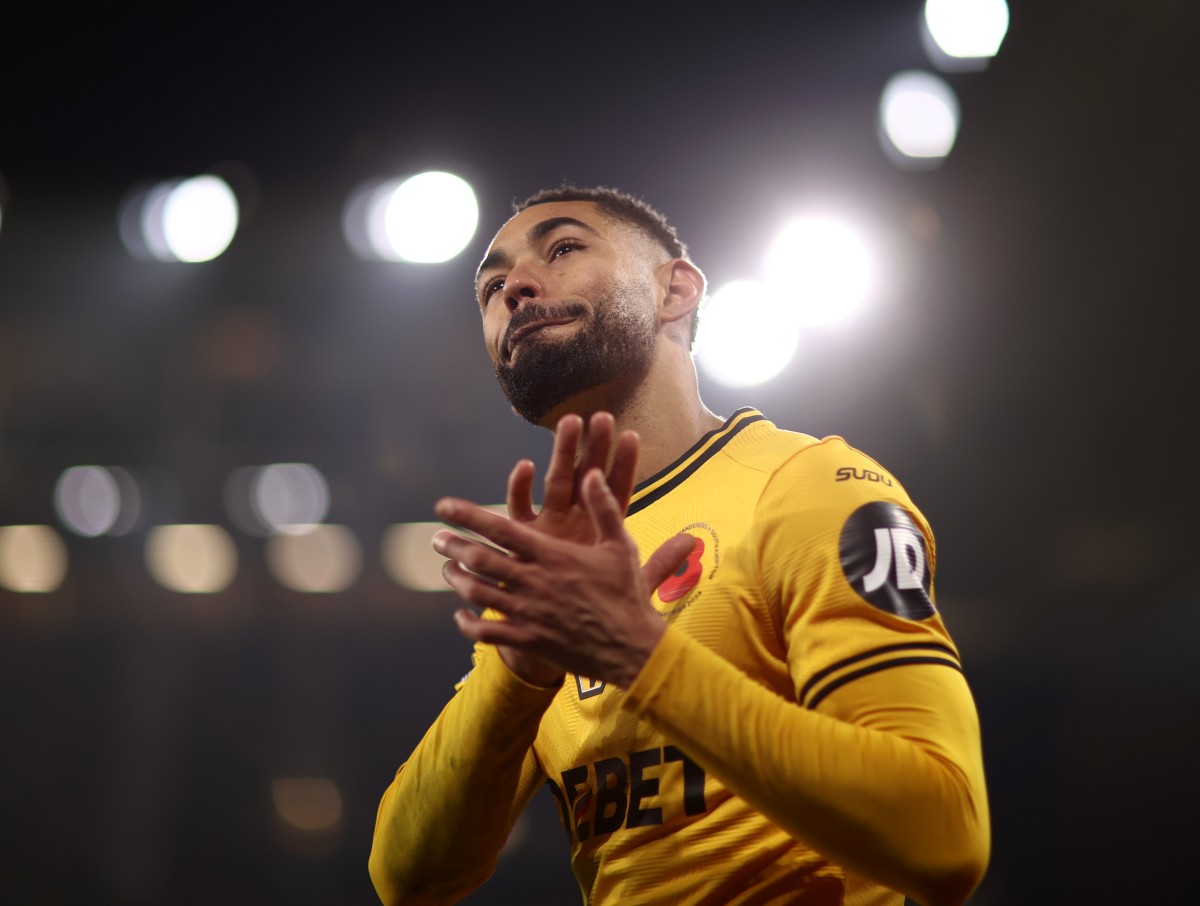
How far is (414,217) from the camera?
6.19 meters

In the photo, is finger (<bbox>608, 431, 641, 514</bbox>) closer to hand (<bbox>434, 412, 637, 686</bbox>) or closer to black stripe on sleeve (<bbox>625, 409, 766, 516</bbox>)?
hand (<bbox>434, 412, 637, 686</bbox>)

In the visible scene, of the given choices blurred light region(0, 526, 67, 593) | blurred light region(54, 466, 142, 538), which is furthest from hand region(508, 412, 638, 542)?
blurred light region(0, 526, 67, 593)

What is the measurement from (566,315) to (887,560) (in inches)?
42.1

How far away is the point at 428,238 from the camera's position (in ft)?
20.6

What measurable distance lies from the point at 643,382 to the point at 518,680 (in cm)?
96

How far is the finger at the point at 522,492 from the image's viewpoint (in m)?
1.49

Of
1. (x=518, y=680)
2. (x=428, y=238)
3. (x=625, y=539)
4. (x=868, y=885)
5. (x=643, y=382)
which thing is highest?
(x=428, y=238)

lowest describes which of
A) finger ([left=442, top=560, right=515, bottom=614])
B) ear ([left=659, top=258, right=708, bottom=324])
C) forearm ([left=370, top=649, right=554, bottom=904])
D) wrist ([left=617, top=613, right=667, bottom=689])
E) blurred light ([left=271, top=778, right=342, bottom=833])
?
blurred light ([left=271, top=778, right=342, bottom=833])

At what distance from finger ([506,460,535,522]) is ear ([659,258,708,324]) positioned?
1.17 meters

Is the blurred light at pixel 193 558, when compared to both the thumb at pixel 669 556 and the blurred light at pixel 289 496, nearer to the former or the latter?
the blurred light at pixel 289 496

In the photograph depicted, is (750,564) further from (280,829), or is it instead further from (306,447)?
(280,829)

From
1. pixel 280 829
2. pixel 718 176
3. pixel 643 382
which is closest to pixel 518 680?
pixel 643 382

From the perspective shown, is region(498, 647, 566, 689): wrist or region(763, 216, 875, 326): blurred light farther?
region(763, 216, 875, 326): blurred light

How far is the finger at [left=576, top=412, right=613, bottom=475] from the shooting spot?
1.44m
